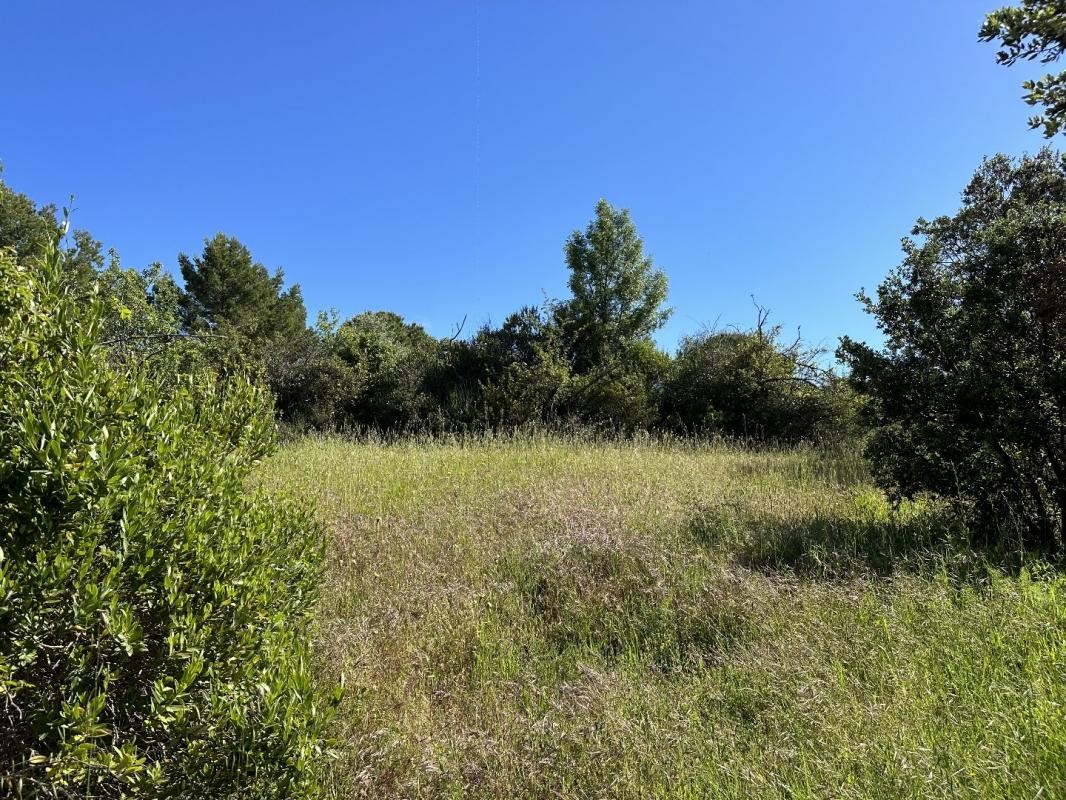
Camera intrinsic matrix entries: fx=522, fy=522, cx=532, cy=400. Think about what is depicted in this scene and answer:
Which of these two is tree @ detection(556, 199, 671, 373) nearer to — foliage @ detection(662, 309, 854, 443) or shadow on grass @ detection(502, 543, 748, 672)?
foliage @ detection(662, 309, 854, 443)

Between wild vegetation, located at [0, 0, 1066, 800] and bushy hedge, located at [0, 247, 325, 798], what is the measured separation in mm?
10

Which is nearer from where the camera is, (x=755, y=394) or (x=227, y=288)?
(x=755, y=394)

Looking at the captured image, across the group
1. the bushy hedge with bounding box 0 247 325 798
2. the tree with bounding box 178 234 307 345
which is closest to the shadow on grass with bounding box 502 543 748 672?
the bushy hedge with bounding box 0 247 325 798

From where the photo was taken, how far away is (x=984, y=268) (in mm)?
4629

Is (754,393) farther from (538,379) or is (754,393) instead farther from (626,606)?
(626,606)

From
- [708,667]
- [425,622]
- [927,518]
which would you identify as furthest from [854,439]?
[425,622]

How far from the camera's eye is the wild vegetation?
1.57 meters

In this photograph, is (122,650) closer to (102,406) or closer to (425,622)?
(102,406)

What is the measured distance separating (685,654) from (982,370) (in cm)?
362

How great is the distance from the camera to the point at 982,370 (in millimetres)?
4438

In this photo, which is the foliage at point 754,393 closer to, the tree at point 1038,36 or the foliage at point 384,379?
the foliage at point 384,379

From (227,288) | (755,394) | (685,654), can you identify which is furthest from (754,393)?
(227,288)

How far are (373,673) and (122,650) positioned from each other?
63.6 inches

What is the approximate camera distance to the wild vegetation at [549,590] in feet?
5.16
